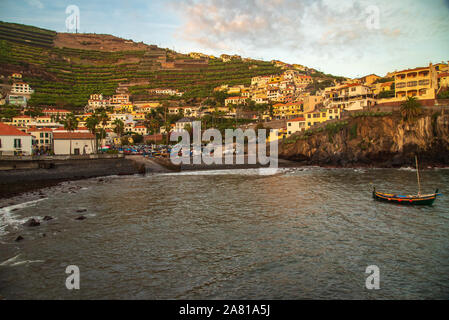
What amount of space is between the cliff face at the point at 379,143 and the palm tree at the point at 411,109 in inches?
49.4

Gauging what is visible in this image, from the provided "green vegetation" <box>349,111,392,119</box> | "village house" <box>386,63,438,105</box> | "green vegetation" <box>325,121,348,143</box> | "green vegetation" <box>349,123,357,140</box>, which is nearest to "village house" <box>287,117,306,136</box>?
"green vegetation" <box>325,121,348,143</box>

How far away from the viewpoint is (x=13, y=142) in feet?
189

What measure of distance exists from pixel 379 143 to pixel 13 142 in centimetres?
7358

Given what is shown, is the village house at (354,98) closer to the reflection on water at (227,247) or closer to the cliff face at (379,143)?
the cliff face at (379,143)

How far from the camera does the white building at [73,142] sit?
67625mm

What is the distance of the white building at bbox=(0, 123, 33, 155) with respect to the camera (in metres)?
56.2

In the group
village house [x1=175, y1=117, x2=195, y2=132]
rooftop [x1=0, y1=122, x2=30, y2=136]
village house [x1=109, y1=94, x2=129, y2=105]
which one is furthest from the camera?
village house [x1=109, y1=94, x2=129, y2=105]

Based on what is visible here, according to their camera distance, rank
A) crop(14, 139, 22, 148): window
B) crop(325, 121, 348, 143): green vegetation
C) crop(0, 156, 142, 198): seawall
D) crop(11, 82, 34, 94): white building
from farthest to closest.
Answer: crop(11, 82, 34, 94): white building
crop(325, 121, 348, 143): green vegetation
crop(14, 139, 22, 148): window
crop(0, 156, 142, 198): seawall

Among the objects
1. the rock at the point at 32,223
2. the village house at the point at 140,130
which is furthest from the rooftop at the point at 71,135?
the rock at the point at 32,223

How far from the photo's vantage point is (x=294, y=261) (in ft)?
57.8

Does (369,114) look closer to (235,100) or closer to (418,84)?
(418,84)

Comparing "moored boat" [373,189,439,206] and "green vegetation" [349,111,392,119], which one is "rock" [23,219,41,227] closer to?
"moored boat" [373,189,439,206]

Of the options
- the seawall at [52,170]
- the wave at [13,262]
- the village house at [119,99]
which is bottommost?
the wave at [13,262]

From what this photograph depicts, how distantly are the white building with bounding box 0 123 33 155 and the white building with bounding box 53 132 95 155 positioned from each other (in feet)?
25.4
